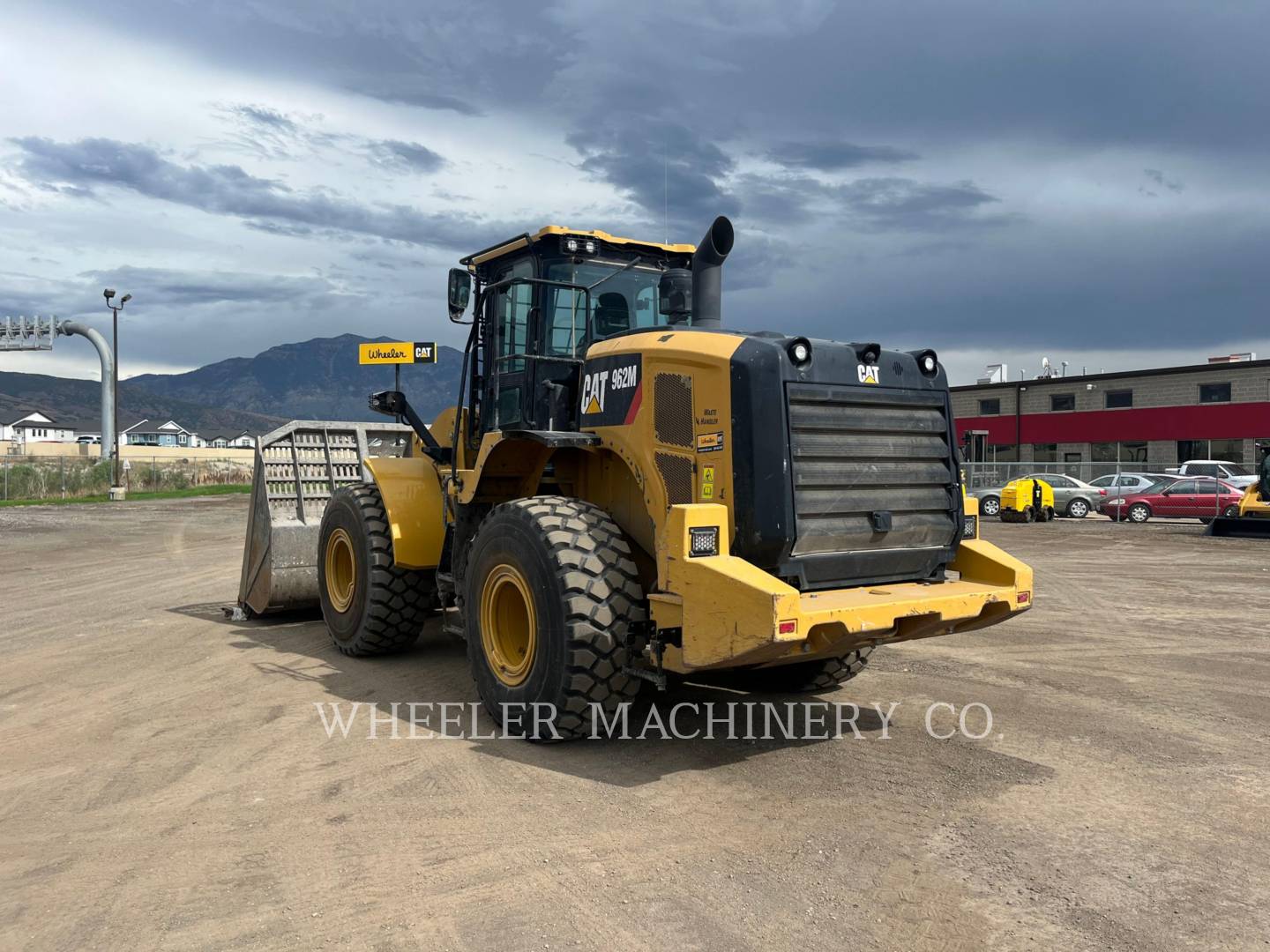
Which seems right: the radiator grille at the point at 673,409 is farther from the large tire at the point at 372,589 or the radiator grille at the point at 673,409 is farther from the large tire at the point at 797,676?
the large tire at the point at 372,589

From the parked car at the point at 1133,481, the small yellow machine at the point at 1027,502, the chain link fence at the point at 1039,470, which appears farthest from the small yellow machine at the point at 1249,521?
the chain link fence at the point at 1039,470

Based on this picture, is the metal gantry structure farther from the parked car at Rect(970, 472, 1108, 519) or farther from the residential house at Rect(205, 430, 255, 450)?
the residential house at Rect(205, 430, 255, 450)

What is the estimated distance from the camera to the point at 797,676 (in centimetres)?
685

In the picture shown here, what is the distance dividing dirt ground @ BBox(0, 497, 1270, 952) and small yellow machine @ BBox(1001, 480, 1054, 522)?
19.1m

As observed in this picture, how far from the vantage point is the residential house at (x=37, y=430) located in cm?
13788

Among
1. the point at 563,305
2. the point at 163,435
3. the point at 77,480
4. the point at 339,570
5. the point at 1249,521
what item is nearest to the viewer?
the point at 563,305

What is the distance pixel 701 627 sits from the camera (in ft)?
16.1

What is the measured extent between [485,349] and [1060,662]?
5.26m

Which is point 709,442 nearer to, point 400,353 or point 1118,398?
point 400,353

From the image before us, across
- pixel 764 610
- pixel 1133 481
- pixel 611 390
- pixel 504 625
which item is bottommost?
pixel 504 625

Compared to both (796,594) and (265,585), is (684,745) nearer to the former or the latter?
(796,594)

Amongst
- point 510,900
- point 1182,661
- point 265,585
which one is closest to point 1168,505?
point 1182,661

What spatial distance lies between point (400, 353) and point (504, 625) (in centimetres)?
583

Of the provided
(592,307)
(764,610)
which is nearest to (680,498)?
(764,610)
